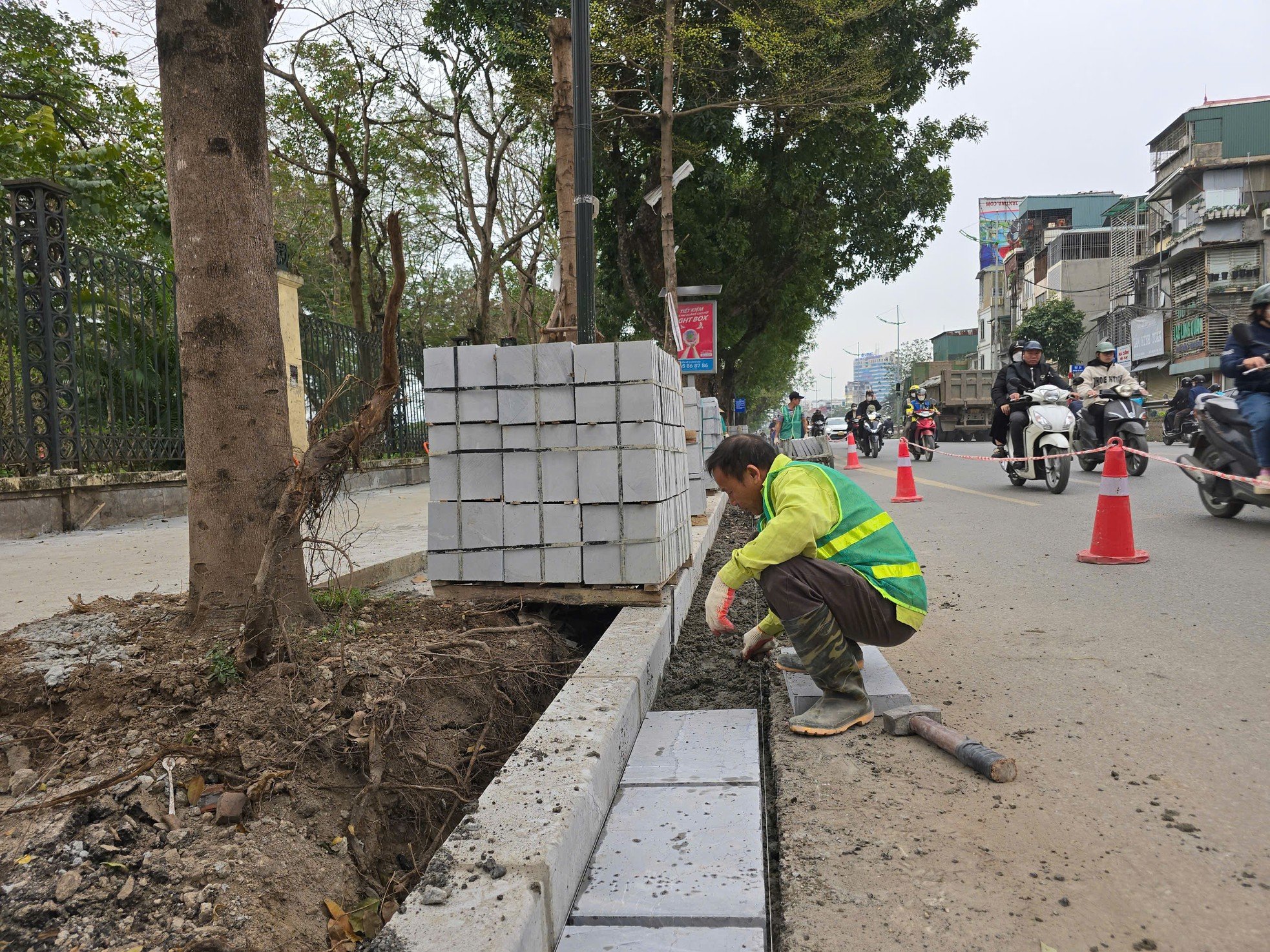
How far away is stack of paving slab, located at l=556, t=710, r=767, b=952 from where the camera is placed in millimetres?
1787

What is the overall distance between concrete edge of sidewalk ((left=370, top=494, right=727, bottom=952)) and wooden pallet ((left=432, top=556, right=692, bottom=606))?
2.72ft

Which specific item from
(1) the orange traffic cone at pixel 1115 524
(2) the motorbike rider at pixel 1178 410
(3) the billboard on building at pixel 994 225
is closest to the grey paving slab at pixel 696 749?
(1) the orange traffic cone at pixel 1115 524

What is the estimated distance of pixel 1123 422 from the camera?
9969mm

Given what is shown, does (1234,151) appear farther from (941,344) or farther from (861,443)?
(941,344)

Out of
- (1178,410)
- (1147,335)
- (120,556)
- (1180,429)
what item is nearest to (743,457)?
(120,556)

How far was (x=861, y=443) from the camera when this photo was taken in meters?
22.2

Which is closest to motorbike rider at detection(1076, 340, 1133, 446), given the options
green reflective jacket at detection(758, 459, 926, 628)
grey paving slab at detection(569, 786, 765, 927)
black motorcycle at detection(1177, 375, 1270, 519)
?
black motorcycle at detection(1177, 375, 1270, 519)

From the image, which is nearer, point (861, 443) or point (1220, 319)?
point (861, 443)

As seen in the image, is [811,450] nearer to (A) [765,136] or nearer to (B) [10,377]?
(A) [765,136]

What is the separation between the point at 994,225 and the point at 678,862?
101082 mm

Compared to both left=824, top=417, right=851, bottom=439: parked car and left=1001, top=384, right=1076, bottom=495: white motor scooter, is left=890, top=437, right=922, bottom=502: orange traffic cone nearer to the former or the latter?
left=1001, top=384, right=1076, bottom=495: white motor scooter

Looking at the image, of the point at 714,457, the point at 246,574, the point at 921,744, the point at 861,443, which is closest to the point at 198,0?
the point at 246,574

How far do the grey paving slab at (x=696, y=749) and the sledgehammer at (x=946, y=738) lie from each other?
48 cm

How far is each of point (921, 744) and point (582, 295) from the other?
3.95 meters
